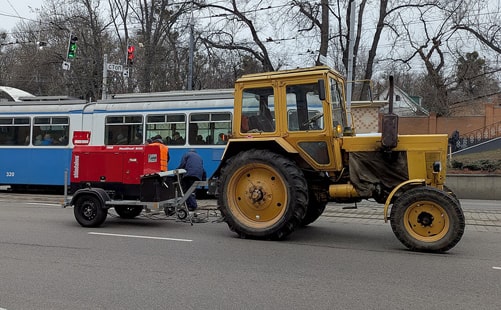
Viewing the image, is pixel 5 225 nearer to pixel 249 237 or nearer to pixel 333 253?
pixel 249 237

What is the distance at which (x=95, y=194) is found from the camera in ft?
30.6

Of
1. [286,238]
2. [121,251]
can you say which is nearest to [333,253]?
[286,238]

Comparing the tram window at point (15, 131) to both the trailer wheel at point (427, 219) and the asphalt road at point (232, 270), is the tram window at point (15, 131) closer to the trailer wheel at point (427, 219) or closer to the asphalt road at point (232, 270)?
the asphalt road at point (232, 270)

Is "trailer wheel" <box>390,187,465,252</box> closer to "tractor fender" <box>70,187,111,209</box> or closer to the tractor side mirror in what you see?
the tractor side mirror

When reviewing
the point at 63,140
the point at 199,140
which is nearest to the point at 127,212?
the point at 199,140

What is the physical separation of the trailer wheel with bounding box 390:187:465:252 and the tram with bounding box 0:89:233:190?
26.0 feet

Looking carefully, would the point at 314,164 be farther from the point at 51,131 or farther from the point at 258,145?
the point at 51,131

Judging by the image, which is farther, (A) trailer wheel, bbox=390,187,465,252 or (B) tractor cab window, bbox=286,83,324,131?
(B) tractor cab window, bbox=286,83,324,131

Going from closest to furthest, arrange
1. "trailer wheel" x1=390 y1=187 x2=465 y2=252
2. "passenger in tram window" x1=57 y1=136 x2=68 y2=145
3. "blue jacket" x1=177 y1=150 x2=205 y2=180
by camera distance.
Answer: "trailer wheel" x1=390 y1=187 x2=465 y2=252
"blue jacket" x1=177 y1=150 x2=205 y2=180
"passenger in tram window" x1=57 y1=136 x2=68 y2=145

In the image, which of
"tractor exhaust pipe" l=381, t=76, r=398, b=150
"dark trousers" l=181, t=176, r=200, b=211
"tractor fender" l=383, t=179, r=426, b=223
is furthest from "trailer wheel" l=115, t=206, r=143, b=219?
"tractor exhaust pipe" l=381, t=76, r=398, b=150

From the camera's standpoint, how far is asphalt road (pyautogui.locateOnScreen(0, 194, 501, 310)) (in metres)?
4.86

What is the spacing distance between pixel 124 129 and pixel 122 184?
6430 mm

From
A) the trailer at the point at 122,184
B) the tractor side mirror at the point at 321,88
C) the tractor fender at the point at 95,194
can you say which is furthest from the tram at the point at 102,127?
the tractor side mirror at the point at 321,88

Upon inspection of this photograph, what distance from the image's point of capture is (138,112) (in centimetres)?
1565
